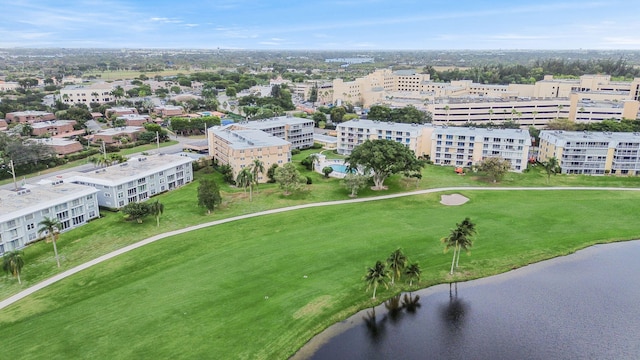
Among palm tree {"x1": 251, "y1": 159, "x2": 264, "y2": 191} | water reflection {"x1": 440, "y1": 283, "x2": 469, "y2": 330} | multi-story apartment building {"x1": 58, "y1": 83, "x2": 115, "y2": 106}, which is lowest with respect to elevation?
water reflection {"x1": 440, "y1": 283, "x2": 469, "y2": 330}

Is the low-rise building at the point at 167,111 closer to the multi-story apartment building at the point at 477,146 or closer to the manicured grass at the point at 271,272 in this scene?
the multi-story apartment building at the point at 477,146

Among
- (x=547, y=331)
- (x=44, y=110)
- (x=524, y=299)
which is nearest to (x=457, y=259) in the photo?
(x=524, y=299)

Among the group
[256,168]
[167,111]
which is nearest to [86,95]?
[167,111]

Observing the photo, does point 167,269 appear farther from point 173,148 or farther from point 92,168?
point 173,148

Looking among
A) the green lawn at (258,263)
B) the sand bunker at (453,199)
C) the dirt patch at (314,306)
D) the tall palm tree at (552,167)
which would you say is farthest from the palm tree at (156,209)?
→ the tall palm tree at (552,167)

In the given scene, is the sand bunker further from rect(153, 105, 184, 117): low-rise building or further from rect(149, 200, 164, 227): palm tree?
rect(153, 105, 184, 117): low-rise building

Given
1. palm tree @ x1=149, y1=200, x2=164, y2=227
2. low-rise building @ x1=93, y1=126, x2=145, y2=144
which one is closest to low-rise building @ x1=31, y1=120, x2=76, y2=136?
low-rise building @ x1=93, y1=126, x2=145, y2=144

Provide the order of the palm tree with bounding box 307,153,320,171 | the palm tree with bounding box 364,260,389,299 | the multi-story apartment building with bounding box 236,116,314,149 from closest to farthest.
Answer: the palm tree with bounding box 364,260,389,299
the palm tree with bounding box 307,153,320,171
the multi-story apartment building with bounding box 236,116,314,149
